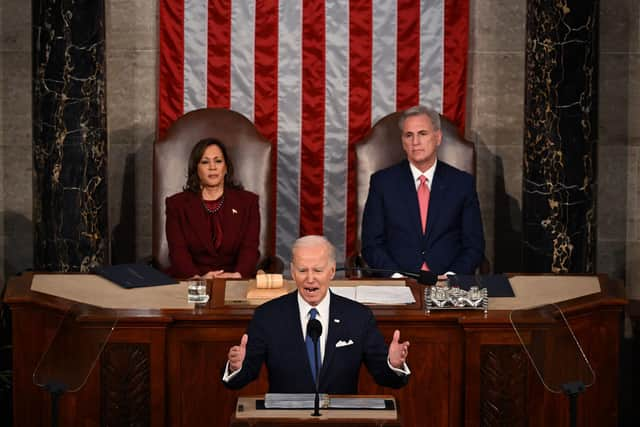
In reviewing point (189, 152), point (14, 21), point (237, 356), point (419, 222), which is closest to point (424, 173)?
point (419, 222)

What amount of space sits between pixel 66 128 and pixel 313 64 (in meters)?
1.66

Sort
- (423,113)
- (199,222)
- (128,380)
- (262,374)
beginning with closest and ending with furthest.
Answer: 1. (128,380)
2. (262,374)
3. (423,113)
4. (199,222)

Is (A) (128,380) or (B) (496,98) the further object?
(B) (496,98)

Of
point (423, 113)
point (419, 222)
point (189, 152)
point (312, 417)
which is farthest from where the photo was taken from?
point (189, 152)

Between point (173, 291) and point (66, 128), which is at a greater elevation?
point (66, 128)

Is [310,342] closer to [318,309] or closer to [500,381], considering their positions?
[318,309]

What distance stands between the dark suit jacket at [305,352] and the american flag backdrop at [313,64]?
337 cm

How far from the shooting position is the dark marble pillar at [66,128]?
22.1 ft

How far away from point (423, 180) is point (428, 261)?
1.49ft

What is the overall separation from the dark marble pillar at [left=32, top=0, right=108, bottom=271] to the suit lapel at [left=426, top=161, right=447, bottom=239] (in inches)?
81.8

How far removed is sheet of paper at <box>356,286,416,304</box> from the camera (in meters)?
4.94

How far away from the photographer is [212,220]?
6387 mm

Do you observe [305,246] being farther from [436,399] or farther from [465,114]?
[465,114]

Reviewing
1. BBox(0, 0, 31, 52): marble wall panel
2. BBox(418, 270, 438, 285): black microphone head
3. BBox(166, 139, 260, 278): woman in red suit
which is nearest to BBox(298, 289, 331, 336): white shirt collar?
BBox(418, 270, 438, 285): black microphone head
